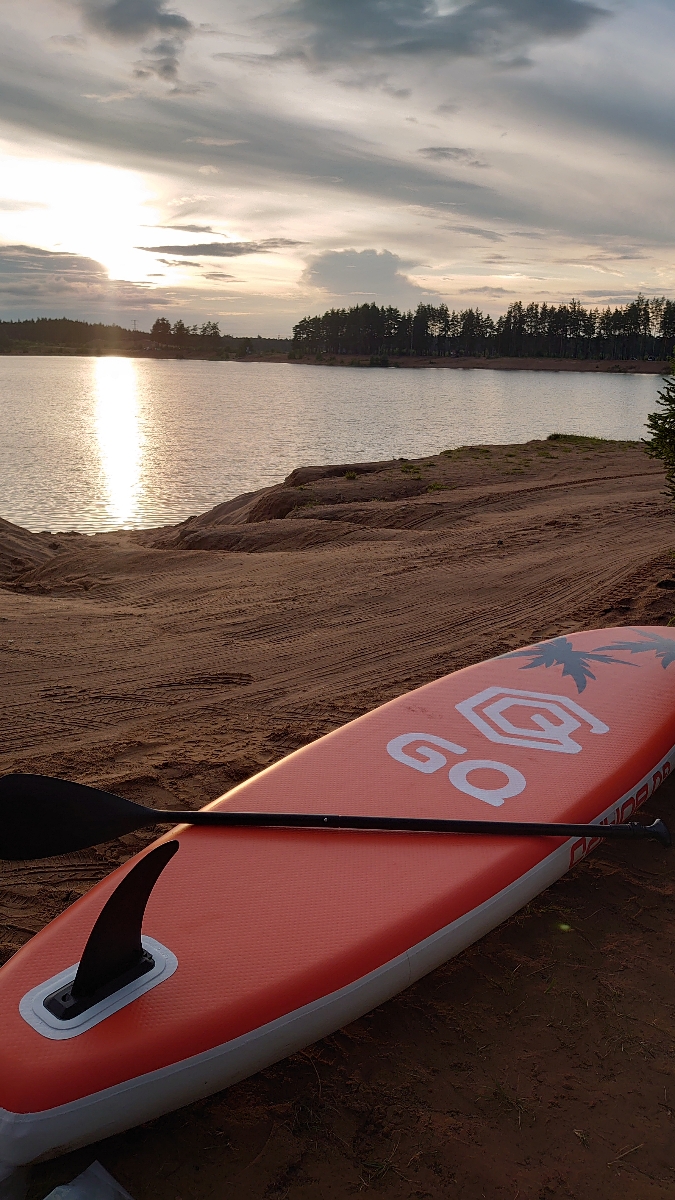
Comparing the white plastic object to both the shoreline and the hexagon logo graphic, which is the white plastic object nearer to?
the hexagon logo graphic

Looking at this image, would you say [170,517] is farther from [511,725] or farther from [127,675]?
[511,725]

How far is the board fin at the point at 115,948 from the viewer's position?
2.26 meters

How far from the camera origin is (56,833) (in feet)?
8.64

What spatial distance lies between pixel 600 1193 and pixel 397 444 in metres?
27.2

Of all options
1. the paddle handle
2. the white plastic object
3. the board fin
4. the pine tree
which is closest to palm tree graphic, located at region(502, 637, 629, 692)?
the paddle handle

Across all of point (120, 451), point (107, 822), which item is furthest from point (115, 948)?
point (120, 451)

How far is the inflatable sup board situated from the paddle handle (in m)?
0.04

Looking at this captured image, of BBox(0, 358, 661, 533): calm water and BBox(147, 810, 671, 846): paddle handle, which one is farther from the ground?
BBox(0, 358, 661, 533): calm water

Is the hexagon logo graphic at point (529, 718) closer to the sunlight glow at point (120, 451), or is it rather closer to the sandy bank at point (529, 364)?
the sunlight glow at point (120, 451)

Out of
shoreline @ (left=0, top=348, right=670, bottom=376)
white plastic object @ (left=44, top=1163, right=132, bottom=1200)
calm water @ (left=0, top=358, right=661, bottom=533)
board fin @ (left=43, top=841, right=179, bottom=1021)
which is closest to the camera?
white plastic object @ (left=44, top=1163, right=132, bottom=1200)

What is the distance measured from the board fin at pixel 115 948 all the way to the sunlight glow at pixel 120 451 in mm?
14746

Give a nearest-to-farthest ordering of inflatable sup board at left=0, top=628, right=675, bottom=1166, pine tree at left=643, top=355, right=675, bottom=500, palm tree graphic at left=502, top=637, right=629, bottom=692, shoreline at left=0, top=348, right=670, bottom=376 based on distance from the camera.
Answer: inflatable sup board at left=0, top=628, right=675, bottom=1166, palm tree graphic at left=502, top=637, right=629, bottom=692, pine tree at left=643, top=355, right=675, bottom=500, shoreline at left=0, top=348, right=670, bottom=376

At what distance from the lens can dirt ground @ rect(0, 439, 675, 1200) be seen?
2180 millimetres

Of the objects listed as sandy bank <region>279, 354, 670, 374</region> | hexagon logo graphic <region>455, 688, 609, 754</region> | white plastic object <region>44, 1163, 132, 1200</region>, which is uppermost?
sandy bank <region>279, 354, 670, 374</region>
